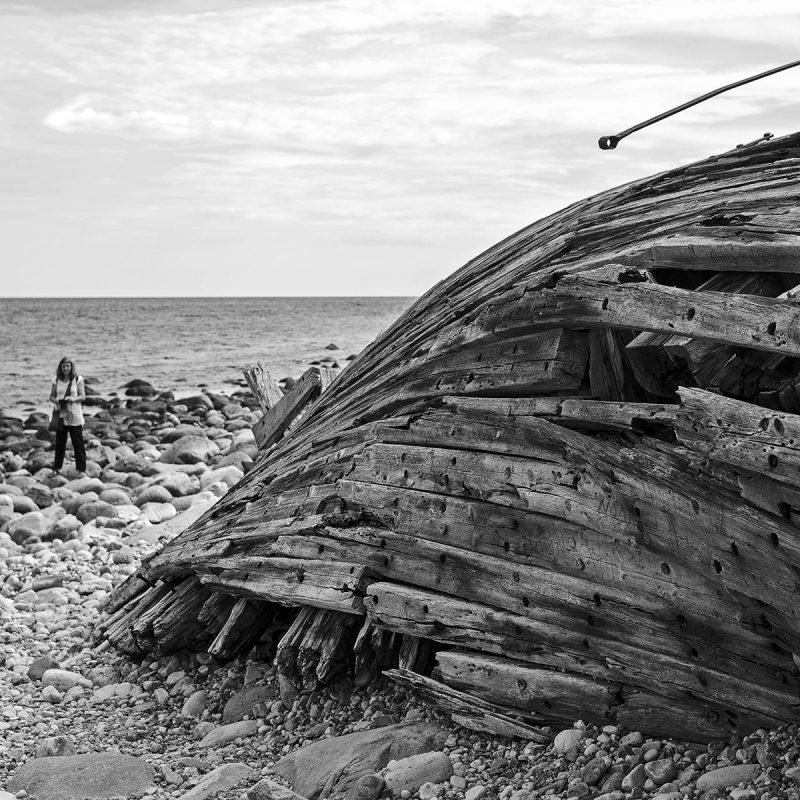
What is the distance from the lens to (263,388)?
32.1 feet

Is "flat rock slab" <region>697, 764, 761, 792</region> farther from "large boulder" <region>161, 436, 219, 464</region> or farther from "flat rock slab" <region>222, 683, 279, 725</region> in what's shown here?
"large boulder" <region>161, 436, 219, 464</region>

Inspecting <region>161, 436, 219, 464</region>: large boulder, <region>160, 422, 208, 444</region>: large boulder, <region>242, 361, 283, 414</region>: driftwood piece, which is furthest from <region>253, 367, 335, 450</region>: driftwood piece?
<region>160, 422, 208, 444</region>: large boulder

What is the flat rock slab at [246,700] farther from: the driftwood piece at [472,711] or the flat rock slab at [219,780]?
the driftwood piece at [472,711]

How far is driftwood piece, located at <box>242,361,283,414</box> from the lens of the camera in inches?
381

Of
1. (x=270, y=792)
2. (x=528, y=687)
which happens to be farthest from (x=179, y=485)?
(x=528, y=687)

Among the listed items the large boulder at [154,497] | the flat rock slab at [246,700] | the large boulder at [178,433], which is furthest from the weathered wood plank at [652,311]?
the large boulder at [178,433]

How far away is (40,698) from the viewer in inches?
275

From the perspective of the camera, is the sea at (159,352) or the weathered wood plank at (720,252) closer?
the weathered wood plank at (720,252)

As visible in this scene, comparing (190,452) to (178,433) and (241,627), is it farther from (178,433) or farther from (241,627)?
(241,627)

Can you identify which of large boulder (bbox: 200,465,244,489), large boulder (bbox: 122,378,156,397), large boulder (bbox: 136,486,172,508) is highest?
large boulder (bbox: 122,378,156,397)

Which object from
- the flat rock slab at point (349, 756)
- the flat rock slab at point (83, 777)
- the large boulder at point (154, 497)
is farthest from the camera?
the large boulder at point (154, 497)

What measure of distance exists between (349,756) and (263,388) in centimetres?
510

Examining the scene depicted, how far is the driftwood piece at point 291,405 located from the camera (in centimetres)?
816

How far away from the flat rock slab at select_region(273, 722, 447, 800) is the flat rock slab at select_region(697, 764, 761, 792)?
1.54 meters
